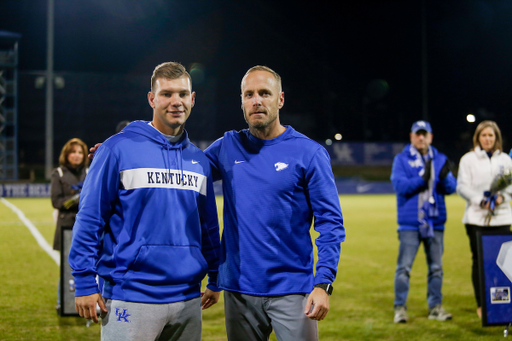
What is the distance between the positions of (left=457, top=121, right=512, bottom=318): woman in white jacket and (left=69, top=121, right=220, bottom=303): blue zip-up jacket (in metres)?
4.42

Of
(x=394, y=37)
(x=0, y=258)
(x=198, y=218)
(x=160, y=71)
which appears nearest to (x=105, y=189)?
(x=198, y=218)

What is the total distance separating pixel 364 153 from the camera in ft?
129

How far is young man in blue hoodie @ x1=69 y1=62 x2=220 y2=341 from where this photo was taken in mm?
2621

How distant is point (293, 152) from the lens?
3.05 metres

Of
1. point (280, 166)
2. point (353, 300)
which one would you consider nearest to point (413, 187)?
point (353, 300)

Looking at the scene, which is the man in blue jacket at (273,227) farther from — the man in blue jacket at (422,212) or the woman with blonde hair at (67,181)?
the woman with blonde hair at (67,181)

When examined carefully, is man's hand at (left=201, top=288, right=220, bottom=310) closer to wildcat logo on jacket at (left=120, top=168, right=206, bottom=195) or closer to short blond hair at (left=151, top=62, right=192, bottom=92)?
wildcat logo on jacket at (left=120, top=168, right=206, bottom=195)

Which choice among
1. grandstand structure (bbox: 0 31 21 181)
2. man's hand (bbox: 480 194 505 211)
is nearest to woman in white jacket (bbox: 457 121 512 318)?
man's hand (bbox: 480 194 505 211)

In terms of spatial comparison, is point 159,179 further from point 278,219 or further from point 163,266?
point 278,219

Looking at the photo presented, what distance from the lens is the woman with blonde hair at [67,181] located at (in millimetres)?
6273

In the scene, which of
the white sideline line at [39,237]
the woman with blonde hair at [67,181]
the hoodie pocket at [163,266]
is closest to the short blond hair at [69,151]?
the woman with blonde hair at [67,181]

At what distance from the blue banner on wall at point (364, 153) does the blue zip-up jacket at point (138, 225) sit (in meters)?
36.7

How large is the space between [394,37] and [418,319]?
3702 cm

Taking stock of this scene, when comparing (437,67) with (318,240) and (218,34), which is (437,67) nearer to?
(218,34)
